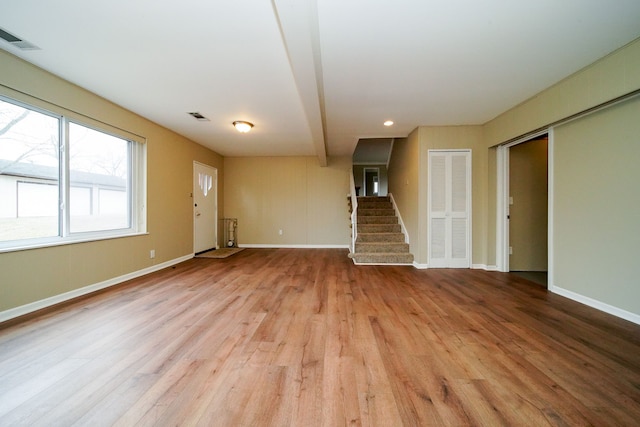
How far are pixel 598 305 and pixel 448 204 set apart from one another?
2.24m

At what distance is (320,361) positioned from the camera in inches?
65.2

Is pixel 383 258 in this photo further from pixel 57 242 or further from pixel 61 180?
pixel 61 180

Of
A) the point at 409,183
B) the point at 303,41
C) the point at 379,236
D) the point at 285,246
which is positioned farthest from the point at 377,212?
the point at 303,41

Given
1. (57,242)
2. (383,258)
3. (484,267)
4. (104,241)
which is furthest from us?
(383,258)

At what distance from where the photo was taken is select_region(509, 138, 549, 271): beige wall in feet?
13.7

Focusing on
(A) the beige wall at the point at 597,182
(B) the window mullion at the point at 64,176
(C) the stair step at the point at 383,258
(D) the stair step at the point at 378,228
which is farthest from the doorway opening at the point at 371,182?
(B) the window mullion at the point at 64,176

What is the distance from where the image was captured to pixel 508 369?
5.19 feet

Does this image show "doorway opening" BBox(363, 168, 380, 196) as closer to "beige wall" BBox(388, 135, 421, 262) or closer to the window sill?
"beige wall" BBox(388, 135, 421, 262)

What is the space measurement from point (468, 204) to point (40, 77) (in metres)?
5.98

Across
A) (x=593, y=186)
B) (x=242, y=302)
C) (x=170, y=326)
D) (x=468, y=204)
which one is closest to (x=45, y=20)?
(x=170, y=326)

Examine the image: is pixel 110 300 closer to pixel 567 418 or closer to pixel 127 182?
pixel 127 182

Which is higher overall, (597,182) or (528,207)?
(597,182)

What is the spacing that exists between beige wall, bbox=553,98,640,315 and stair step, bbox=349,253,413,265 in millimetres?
2080

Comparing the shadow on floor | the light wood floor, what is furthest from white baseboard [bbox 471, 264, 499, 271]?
the light wood floor
